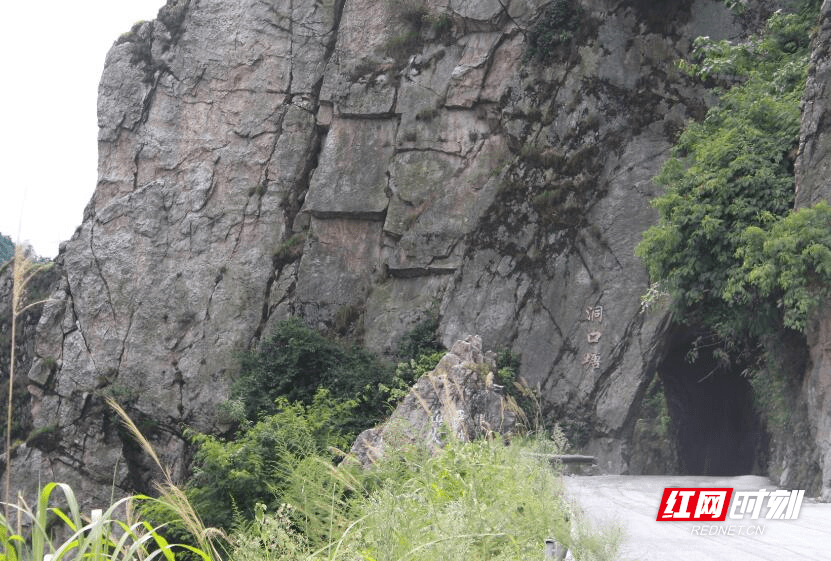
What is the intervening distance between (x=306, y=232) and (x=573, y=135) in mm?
7024

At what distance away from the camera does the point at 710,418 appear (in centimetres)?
2233

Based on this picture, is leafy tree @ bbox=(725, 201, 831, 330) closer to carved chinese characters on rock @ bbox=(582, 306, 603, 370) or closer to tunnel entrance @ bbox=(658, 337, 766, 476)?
carved chinese characters on rock @ bbox=(582, 306, 603, 370)

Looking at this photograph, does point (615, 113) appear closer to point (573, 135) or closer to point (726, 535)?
point (573, 135)

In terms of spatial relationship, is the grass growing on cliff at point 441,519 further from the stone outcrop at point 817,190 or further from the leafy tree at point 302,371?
the leafy tree at point 302,371

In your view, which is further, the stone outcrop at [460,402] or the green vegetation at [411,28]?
the green vegetation at [411,28]

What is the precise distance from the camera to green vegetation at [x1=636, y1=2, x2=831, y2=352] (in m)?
10.5

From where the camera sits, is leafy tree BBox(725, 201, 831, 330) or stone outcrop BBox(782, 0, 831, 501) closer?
leafy tree BBox(725, 201, 831, 330)

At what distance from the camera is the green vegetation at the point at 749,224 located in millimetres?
10461

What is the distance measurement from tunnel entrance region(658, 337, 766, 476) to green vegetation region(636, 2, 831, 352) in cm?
671

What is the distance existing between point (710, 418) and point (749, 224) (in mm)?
12112

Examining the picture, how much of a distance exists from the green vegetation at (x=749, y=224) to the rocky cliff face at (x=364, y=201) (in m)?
3.53

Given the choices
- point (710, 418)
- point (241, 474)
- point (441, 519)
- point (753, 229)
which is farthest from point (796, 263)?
point (710, 418)

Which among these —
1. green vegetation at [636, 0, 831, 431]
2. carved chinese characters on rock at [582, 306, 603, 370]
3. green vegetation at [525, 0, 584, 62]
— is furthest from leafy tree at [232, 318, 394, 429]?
green vegetation at [525, 0, 584, 62]

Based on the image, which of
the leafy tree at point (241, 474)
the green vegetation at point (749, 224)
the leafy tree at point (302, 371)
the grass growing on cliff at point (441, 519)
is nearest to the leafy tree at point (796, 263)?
the green vegetation at point (749, 224)
